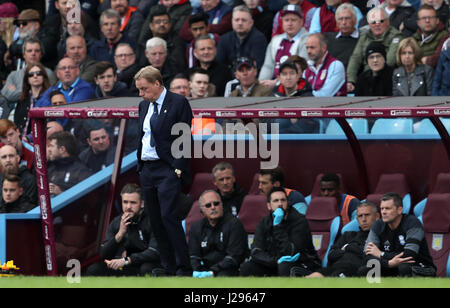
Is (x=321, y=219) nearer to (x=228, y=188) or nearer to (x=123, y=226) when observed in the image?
(x=228, y=188)

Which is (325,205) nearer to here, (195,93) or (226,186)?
(226,186)

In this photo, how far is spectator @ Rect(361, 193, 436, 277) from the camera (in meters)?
12.6

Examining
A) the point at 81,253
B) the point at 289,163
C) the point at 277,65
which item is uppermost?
the point at 277,65

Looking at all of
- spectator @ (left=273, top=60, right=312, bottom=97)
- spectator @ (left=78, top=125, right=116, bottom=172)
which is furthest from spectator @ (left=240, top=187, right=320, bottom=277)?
spectator @ (left=78, top=125, right=116, bottom=172)

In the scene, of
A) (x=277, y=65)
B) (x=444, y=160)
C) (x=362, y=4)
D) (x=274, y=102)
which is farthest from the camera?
(x=362, y=4)

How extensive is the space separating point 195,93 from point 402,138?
272 centimetres

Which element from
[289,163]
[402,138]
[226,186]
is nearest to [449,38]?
[402,138]

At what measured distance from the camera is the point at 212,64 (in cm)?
1697

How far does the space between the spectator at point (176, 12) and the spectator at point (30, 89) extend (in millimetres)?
1849

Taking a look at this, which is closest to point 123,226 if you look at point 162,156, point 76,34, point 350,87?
point 162,156

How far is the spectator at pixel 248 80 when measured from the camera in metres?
16.0

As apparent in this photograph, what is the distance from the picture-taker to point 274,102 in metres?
13.9

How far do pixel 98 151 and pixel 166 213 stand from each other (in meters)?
3.67

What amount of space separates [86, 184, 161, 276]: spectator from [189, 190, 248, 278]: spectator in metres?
0.58
